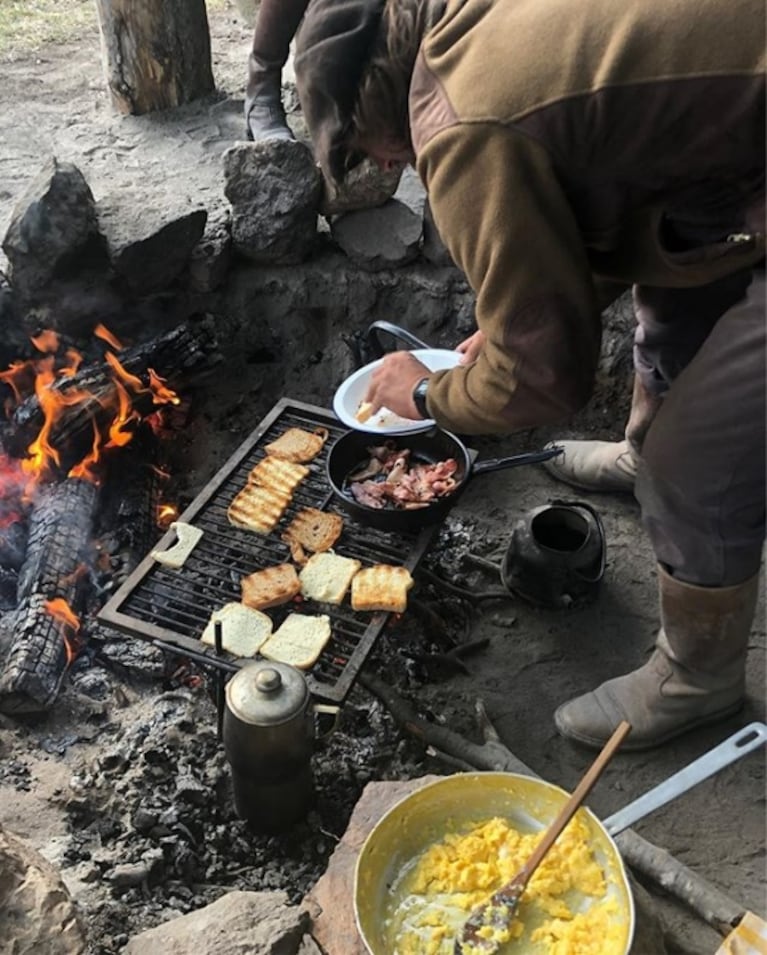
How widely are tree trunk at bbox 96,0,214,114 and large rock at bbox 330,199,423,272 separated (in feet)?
6.20

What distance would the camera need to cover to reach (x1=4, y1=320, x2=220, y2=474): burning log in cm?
404

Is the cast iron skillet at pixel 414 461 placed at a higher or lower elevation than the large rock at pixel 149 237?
lower

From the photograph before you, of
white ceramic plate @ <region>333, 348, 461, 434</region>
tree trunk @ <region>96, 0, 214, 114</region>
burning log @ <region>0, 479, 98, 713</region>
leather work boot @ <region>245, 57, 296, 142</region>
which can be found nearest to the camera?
burning log @ <region>0, 479, 98, 713</region>

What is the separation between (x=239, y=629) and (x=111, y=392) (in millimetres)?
1538

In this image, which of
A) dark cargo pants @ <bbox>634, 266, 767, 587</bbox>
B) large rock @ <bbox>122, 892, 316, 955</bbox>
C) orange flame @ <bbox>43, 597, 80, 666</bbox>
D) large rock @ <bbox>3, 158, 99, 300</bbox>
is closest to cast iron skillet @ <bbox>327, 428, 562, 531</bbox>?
dark cargo pants @ <bbox>634, 266, 767, 587</bbox>

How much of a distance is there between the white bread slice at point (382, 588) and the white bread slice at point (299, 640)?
13cm

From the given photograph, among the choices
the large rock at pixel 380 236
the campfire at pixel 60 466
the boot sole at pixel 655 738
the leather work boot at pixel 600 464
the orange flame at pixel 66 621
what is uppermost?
the large rock at pixel 380 236

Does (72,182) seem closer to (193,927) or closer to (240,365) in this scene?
(240,365)

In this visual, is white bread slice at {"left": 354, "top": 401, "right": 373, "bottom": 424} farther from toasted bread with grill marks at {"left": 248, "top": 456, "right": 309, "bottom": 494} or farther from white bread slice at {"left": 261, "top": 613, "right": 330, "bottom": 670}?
white bread slice at {"left": 261, "top": 613, "right": 330, "bottom": 670}

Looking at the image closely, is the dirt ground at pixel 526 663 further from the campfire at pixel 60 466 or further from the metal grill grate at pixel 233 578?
the metal grill grate at pixel 233 578

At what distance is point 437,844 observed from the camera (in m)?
2.44

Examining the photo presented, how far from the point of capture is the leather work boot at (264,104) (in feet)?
17.3

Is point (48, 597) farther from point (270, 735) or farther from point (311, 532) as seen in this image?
point (270, 735)

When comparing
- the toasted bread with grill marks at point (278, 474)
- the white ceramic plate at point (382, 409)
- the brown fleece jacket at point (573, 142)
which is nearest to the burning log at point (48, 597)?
the toasted bread with grill marks at point (278, 474)
